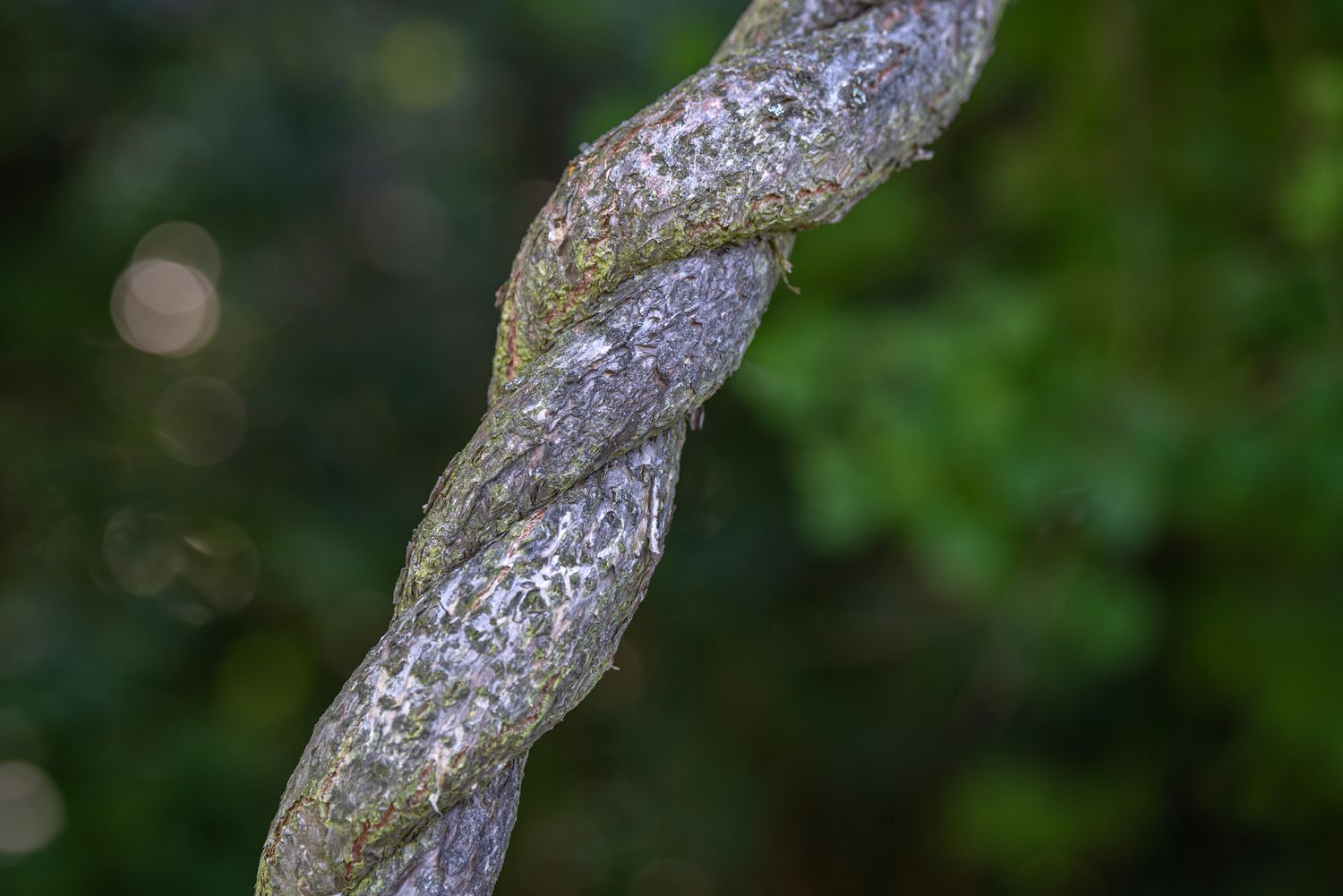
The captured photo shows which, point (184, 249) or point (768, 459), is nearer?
point (768, 459)

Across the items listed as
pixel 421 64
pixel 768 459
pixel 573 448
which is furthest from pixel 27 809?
pixel 573 448

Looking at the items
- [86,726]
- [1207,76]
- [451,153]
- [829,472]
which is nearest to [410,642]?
[829,472]

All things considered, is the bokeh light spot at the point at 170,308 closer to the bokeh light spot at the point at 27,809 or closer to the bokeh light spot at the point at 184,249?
the bokeh light spot at the point at 184,249

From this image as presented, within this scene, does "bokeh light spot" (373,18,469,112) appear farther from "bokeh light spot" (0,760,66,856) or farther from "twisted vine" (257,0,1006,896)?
"twisted vine" (257,0,1006,896)

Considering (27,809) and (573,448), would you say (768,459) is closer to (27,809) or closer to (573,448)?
(27,809)

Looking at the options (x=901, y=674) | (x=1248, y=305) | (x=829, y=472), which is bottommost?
(x=901, y=674)

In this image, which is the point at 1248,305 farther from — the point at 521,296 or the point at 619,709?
the point at 619,709
